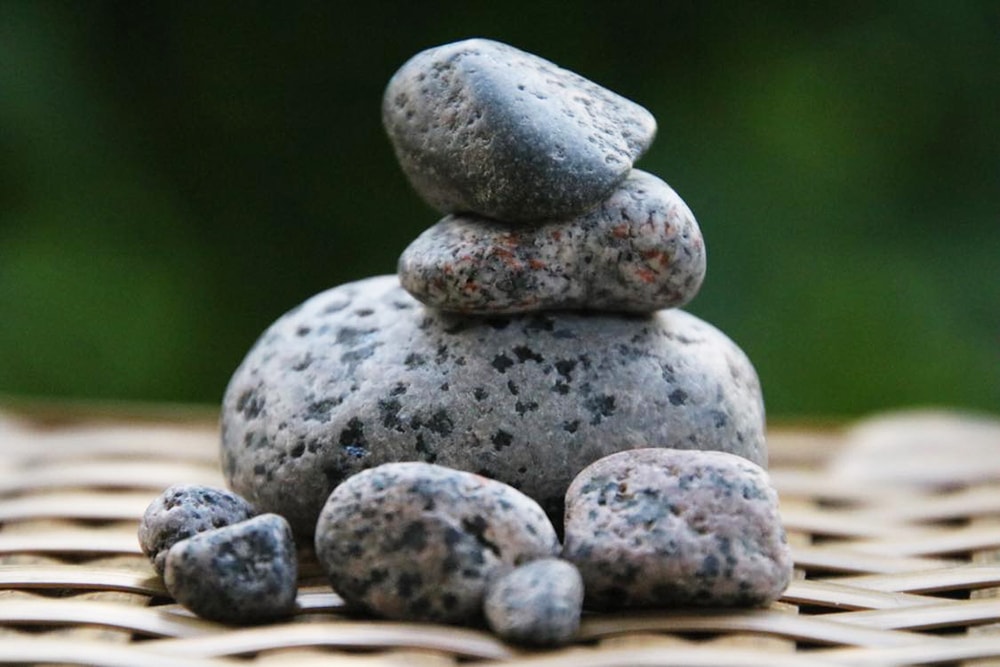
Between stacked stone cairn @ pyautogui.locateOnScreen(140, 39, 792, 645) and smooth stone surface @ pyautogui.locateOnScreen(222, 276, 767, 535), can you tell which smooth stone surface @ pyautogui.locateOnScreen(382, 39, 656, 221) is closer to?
stacked stone cairn @ pyautogui.locateOnScreen(140, 39, 792, 645)

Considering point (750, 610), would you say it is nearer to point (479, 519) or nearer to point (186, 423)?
point (479, 519)

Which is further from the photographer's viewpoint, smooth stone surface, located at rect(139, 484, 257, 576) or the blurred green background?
the blurred green background

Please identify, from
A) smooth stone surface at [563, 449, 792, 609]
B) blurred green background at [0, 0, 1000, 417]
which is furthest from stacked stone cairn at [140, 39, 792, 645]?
blurred green background at [0, 0, 1000, 417]

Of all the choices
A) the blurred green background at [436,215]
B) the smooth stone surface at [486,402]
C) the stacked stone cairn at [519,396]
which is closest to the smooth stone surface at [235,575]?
the stacked stone cairn at [519,396]

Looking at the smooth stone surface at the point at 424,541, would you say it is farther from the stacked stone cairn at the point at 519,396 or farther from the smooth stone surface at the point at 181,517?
the smooth stone surface at the point at 181,517

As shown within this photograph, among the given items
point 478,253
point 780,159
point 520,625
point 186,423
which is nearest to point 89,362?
point 186,423

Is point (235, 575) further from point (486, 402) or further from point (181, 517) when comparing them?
point (486, 402)
